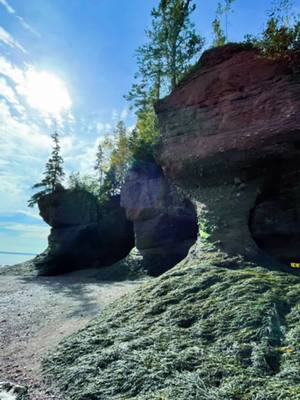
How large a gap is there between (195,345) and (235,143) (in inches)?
208

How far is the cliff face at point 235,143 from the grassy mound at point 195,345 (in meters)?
2.02

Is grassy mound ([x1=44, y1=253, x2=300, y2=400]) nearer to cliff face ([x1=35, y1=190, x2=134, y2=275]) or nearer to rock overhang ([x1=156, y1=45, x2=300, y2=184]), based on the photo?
rock overhang ([x1=156, y1=45, x2=300, y2=184])

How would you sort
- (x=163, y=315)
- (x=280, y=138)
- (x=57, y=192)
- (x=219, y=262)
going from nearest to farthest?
(x=163, y=315) → (x=219, y=262) → (x=280, y=138) → (x=57, y=192)

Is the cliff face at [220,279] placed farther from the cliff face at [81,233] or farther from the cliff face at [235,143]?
the cliff face at [81,233]

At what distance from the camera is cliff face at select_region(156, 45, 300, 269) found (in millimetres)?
6645

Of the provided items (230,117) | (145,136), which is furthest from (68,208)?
(230,117)

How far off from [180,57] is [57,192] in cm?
1253

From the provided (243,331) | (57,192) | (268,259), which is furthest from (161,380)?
(57,192)

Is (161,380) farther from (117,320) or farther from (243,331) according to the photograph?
(117,320)

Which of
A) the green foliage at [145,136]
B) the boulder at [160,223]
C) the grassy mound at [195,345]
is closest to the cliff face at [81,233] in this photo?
the boulder at [160,223]

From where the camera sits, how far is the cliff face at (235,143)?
6.64 meters

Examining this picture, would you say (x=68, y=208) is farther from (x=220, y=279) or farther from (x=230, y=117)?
(x=220, y=279)

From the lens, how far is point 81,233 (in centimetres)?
1839

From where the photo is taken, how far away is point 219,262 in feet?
19.7
